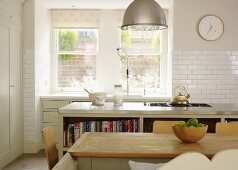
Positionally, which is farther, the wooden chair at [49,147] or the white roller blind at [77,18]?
the white roller blind at [77,18]

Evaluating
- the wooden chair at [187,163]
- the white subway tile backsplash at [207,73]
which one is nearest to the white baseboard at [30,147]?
the white subway tile backsplash at [207,73]

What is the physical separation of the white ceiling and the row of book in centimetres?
265

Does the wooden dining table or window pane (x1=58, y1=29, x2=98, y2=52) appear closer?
the wooden dining table

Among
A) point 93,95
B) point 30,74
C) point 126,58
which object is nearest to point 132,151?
point 93,95

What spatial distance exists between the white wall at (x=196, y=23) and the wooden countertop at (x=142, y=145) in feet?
11.1

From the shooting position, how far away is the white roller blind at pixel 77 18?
6.82 metres

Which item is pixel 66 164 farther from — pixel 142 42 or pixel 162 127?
pixel 142 42


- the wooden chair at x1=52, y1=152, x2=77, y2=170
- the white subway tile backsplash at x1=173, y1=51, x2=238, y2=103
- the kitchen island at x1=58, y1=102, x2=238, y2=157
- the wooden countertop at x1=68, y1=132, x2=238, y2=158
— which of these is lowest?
the wooden chair at x1=52, y1=152, x2=77, y2=170

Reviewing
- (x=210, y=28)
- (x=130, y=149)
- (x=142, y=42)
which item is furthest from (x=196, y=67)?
(x=130, y=149)

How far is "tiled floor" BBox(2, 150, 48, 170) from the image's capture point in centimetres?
511

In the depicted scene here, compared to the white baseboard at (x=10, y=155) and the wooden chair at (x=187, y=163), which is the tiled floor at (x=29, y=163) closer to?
the white baseboard at (x=10, y=155)

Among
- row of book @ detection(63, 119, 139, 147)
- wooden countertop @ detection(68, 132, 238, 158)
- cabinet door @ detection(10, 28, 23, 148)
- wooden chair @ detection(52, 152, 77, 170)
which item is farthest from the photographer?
cabinet door @ detection(10, 28, 23, 148)

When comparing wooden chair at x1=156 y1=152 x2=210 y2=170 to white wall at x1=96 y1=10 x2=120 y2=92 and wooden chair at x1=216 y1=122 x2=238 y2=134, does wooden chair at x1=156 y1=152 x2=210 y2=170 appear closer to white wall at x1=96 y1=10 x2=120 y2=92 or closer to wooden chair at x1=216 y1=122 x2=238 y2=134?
wooden chair at x1=216 y1=122 x2=238 y2=134

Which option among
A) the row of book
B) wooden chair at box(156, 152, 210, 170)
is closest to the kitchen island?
the row of book
